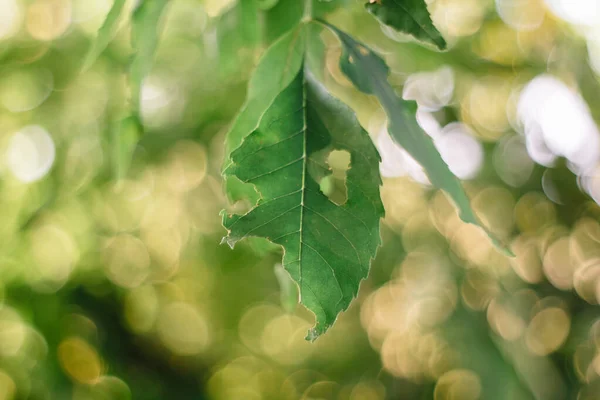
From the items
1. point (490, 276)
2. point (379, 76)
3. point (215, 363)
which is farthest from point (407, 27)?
point (215, 363)

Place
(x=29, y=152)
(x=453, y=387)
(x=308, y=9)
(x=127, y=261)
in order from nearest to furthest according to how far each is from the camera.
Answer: (x=308, y=9)
(x=29, y=152)
(x=127, y=261)
(x=453, y=387)

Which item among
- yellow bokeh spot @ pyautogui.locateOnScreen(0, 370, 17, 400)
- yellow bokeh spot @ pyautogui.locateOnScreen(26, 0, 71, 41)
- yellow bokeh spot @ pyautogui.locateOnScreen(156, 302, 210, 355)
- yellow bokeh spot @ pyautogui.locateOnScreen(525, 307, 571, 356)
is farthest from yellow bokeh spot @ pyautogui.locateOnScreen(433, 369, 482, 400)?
yellow bokeh spot @ pyautogui.locateOnScreen(26, 0, 71, 41)

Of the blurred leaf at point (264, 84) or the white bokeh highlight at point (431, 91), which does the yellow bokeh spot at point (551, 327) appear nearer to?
the white bokeh highlight at point (431, 91)

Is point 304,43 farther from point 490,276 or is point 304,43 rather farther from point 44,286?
point 44,286

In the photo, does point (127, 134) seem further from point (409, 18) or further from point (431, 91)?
point (431, 91)

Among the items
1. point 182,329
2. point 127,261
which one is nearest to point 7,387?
point 127,261

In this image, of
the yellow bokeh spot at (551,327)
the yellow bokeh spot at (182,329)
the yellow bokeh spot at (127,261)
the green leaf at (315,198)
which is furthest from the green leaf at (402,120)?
the yellow bokeh spot at (182,329)
